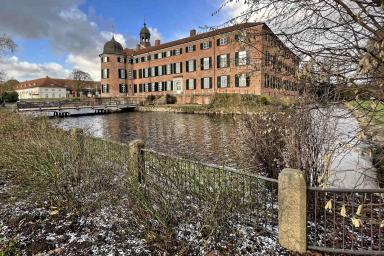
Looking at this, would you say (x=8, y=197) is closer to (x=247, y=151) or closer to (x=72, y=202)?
(x=72, y=202)

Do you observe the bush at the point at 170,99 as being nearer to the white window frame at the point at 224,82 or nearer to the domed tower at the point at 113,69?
the white window frame at the point at 224,82

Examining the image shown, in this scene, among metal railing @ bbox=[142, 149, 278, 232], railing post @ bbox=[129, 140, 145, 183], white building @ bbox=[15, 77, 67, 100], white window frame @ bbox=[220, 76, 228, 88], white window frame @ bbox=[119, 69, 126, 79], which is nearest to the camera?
metal railing @ bbox=[142, 149, 278, 232]

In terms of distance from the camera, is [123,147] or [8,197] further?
[123,147]

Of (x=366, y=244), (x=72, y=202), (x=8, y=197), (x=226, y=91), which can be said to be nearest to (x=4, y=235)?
(x=72, y=202)

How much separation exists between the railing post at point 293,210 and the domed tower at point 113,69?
5414cm

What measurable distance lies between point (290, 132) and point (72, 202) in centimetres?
389

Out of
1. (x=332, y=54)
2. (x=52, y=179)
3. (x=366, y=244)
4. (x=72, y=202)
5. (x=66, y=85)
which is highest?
(x=66, y=85)

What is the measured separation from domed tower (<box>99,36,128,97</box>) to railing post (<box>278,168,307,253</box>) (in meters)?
54.1

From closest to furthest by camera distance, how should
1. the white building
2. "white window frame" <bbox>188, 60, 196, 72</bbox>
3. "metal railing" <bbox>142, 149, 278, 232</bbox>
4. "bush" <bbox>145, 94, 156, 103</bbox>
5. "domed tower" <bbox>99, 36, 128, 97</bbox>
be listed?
1. "metal railing" <bbox>142, 149, 278, 232</bbox>
2. "white window frame" <bbox>188, 60, 196, 72</bbox>
3. "bush" <bbox>145, 94, 156, 103</bbox>
4. "domed tower" <bbox>99, 36, 128, 97</bbox>
5. the white building

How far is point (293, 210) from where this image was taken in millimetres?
3582

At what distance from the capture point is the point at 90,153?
584cm

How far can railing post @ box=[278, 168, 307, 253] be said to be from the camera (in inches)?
137

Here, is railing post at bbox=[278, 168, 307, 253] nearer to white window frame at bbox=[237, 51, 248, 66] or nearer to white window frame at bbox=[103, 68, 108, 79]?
white window frame at bbox=[237, 51, 248, 66]

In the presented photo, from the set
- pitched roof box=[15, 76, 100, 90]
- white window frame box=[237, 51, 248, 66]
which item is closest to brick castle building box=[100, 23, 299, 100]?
white window frame box=[237, 51, 248, 66]
